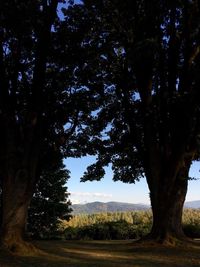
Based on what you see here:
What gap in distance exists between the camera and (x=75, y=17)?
2138cm

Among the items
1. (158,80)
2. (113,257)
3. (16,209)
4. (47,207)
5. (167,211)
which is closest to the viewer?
(113,257)

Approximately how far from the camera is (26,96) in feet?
68.8

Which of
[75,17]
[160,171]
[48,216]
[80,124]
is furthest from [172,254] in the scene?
[48,216]

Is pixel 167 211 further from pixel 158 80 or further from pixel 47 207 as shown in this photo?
pixel 47 207

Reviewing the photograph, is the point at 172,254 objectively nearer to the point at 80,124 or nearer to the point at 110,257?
the point at 110,257

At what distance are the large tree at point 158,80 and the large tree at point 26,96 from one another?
121 centimetres

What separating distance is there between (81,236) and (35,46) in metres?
17.3

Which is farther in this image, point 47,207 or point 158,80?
point 47,207

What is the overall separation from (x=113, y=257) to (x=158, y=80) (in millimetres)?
9373

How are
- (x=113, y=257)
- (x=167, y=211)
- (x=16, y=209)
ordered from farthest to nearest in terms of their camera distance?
(x=167, y=211)
(x=16, y=209)
(x=113, y=257)

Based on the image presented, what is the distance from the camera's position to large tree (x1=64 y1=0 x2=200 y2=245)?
19750 mm

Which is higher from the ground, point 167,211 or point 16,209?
point 167,211

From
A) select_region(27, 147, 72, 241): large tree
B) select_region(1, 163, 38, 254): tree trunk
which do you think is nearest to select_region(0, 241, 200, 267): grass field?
select_region(1, 163, 38, 254): tree trunk

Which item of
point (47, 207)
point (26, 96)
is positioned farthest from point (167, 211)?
point (47, 207)
